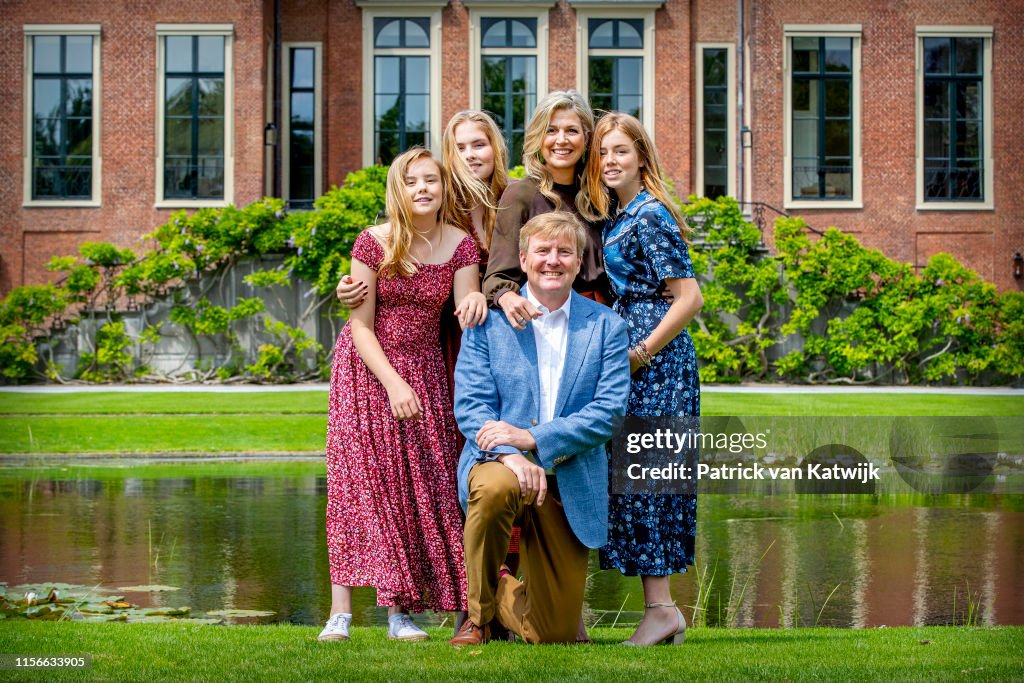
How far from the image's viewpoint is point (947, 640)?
5012 mm

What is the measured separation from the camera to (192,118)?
955 inches

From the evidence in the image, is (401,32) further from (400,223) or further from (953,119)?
(400,223)

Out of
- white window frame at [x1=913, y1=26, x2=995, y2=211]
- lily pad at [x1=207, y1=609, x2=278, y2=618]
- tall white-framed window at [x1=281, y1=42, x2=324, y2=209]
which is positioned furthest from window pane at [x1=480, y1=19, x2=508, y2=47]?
lily pad at [x1=207, y1=609, x2=278, y2=618]

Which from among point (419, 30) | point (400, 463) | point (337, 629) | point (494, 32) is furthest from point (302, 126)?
point (337, 629)

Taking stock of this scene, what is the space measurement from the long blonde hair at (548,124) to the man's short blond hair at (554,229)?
346mm

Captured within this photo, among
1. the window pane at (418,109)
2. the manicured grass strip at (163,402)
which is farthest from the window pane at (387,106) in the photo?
the manicured grass strip at (163,402)

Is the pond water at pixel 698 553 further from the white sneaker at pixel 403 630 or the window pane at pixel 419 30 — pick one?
the window pane at pixel 419 30

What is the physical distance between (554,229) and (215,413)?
12.7m

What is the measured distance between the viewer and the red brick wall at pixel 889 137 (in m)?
24.7

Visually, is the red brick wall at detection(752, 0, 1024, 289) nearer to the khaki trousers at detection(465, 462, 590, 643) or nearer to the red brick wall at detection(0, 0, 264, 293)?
the red brick wall at detection(0, 0, 264, 293)

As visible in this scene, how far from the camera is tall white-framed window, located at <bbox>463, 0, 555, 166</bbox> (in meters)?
25.1

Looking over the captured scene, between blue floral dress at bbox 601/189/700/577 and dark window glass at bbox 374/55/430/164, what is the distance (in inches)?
816

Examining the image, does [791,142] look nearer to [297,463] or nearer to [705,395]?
[705,395]

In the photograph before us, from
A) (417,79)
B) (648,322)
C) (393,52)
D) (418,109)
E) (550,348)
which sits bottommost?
(550,348)
